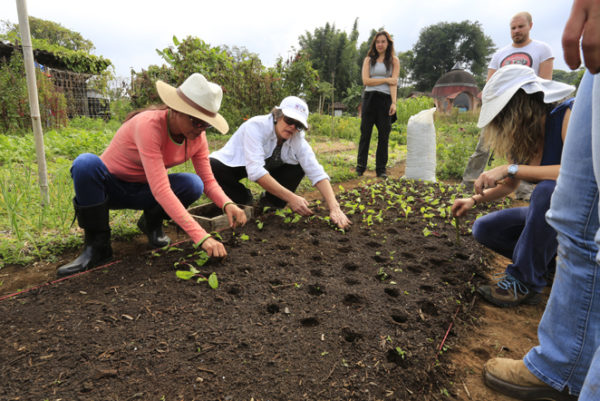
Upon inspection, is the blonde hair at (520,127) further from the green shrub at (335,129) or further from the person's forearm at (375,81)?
the green shrub at (335,129)

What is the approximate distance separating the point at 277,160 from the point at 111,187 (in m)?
1.32

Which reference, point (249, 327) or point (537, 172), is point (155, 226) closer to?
point (249, 327)

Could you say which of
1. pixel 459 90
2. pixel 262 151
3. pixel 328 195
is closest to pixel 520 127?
pixel 328 195

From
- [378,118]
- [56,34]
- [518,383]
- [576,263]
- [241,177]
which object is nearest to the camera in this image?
[576,263]

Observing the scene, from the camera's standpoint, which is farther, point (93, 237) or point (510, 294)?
point (93, 237)

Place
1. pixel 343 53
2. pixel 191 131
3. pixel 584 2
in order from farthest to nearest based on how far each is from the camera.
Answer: pixel 343 53 < pixel 191 131 < pixel 584 2

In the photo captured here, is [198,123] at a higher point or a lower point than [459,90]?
lower

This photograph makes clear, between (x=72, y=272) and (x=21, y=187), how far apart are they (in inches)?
64.3

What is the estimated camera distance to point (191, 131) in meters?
1.93

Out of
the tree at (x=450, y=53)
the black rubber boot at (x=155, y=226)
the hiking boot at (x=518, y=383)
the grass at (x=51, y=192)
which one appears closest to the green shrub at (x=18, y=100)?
the grass at (x=51, y=192)

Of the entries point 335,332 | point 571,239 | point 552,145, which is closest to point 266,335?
point 335,332

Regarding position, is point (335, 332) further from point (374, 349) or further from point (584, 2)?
point (584, 2)

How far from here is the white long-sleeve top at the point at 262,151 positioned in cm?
257

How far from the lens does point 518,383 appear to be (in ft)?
4.19
